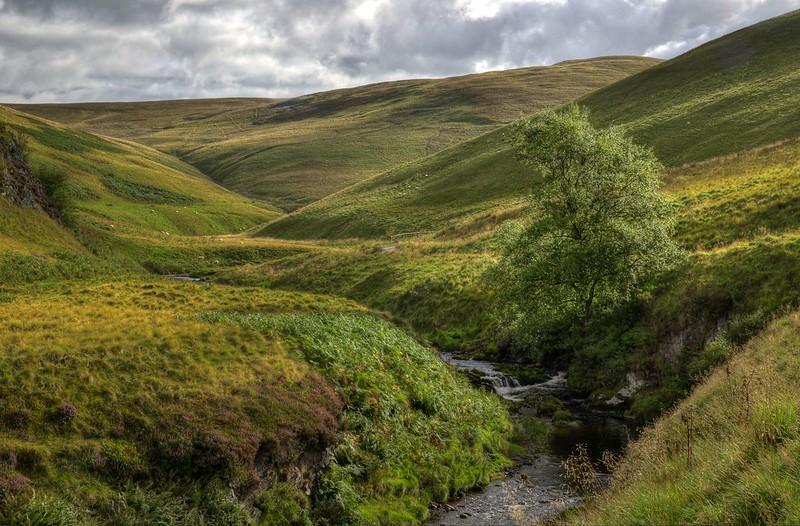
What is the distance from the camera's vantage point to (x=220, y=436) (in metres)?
16.0

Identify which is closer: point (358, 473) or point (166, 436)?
point (166, 436)

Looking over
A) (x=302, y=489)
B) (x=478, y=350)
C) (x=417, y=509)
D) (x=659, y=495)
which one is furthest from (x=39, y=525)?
(x=478, y=350)

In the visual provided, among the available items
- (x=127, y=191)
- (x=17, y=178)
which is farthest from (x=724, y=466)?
(x=127, y=191)

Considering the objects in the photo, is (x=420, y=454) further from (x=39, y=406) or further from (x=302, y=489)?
(x=39, y=406)

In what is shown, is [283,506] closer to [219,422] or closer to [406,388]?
[219,422]

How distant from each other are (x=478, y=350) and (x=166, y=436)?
27.3 m

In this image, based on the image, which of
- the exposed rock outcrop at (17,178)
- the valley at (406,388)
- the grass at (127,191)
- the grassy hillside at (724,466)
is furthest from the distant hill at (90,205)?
the grassy hillside at (724,466)

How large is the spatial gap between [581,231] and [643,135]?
59758 millimetres

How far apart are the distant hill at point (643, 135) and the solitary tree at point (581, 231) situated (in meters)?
33.7

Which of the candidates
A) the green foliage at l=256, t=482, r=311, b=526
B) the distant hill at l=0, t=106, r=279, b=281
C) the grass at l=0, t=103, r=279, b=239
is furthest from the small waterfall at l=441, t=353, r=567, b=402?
the grass at l=0, t=103, r=279, b=239

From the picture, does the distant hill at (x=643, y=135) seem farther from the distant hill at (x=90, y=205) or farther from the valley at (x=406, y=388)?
the distant hill at (x=90, y=205)

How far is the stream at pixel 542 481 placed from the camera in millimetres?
18469

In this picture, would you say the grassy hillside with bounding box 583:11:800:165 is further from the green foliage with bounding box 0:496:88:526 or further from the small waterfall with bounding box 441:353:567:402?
the green foliage with bounding box 0:496:88:526

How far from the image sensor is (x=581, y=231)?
116ft
